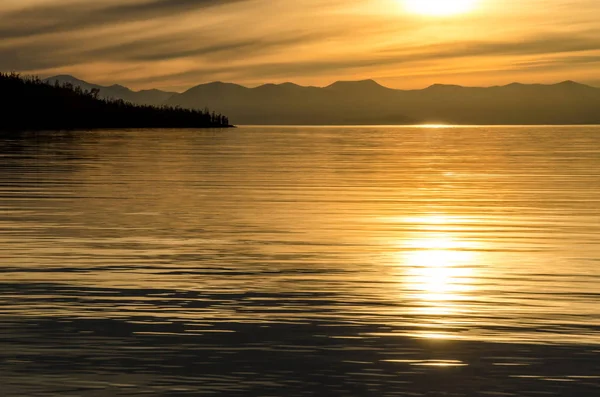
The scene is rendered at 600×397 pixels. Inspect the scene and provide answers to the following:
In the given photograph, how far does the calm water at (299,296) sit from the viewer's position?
998cm

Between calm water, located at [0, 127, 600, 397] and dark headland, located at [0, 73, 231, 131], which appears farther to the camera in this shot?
dark headland, located at [0, 73, 231, 131]

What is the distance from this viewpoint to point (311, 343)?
445 inches

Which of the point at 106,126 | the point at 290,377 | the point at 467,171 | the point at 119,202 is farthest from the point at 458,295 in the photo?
the point at 106,126

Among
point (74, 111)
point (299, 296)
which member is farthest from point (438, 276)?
point (74, 111)

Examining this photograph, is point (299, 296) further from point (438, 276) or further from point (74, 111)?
point (74, 111)

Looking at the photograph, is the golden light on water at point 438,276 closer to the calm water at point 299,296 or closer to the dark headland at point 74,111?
the calm water at point 299,296

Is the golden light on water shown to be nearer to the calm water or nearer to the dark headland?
the calm water

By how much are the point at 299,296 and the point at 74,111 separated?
168 meters

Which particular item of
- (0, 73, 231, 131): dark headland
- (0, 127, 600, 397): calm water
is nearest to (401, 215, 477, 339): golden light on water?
(0, 127, 600, 397): calm water

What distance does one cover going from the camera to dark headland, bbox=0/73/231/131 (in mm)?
169000

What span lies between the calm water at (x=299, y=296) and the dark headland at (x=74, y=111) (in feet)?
468

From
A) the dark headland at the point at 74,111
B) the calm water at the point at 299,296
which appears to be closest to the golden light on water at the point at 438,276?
the calm water at the point at 299,296

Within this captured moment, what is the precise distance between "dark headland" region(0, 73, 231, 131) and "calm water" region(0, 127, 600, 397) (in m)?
143

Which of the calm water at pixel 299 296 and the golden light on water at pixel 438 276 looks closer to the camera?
the calm water at pixel 299 296
